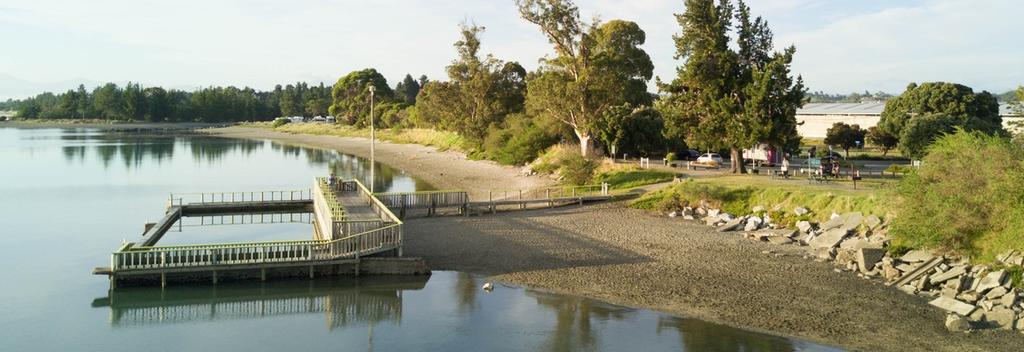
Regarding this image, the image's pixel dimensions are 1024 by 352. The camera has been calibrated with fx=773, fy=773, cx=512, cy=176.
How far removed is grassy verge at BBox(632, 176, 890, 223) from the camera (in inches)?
1321

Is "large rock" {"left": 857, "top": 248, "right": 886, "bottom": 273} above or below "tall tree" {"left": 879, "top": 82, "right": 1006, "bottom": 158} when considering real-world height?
below

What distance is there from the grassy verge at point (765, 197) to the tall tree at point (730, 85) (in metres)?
2.93

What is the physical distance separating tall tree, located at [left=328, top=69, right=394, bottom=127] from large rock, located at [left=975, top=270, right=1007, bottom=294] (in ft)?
428

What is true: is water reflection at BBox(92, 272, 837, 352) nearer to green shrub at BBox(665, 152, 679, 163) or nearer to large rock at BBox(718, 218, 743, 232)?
large rock at BBox(718, 218, 743, 232)

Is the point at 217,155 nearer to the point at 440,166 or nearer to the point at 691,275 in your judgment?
the point at 440,166

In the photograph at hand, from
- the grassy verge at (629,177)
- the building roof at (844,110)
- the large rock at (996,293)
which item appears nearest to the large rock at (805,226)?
the large rock at (996,293)

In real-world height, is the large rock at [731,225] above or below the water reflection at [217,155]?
below

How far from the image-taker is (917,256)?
26.4m

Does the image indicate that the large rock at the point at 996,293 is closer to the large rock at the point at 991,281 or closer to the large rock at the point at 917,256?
the large rock at the point at 991,281

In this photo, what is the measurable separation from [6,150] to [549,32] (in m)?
85.2

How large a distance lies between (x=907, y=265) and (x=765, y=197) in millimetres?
12283

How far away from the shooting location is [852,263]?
1095 inches

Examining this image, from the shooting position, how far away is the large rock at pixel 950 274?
2414cm

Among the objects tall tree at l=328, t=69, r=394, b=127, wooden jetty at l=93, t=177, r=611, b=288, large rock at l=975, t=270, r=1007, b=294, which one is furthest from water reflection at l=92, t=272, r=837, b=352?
tall tree at l=328, t=69, r=394, b=127
